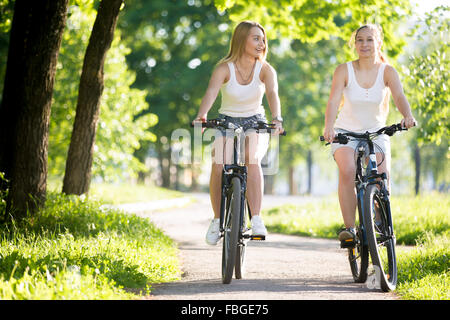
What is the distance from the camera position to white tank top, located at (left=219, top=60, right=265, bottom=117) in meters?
5.65

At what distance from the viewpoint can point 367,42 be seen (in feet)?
18.2

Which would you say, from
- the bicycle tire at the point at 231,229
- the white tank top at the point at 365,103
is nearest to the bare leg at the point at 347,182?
the white tank top at the point at 365,103

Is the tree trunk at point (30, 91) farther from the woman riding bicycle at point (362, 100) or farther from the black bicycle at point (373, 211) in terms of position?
the black bicycle at point (373, 211)

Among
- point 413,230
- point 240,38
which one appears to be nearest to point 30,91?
point 240,38

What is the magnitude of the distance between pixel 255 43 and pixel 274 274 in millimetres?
2186

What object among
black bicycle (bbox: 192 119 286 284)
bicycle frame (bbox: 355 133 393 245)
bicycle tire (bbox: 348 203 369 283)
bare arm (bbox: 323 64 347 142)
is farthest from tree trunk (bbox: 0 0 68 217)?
bicycle frame (bbox: 355 133 393 245)

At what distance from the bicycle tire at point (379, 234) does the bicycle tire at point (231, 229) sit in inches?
40.4

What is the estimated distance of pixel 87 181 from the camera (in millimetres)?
10133

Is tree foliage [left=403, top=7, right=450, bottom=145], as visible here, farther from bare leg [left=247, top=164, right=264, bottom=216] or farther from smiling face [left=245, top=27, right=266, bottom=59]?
bare leg [left=247, top=164, right=264, bottom=216]

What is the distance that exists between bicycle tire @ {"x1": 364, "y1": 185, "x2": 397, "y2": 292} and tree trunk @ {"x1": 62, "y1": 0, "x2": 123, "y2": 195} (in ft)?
18.0

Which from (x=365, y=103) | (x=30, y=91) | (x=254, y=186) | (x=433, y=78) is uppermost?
(x=433, y=78)

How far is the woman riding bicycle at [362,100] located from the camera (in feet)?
18.1

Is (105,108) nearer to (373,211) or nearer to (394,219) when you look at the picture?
(394,219)

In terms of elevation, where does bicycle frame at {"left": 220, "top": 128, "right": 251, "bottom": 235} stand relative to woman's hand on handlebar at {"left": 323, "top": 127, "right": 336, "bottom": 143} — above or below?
below
